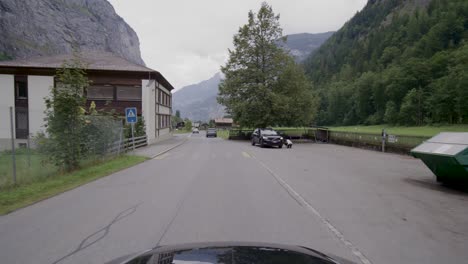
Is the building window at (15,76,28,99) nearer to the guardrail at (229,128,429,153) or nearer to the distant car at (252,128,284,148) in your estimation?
the distant car at (252,128,284,148)

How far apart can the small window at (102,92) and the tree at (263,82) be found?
14.9 metres

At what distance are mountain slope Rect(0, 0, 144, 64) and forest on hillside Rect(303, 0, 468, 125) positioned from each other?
7589 centimetres

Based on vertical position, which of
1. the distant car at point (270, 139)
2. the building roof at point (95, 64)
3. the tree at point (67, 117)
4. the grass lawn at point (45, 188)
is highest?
the building roof at point (95, 64)

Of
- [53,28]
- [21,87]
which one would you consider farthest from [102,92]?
[53,28]

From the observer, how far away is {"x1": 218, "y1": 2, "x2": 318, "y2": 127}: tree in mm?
40469

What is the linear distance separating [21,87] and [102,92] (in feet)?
30.5

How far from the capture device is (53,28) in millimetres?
94562

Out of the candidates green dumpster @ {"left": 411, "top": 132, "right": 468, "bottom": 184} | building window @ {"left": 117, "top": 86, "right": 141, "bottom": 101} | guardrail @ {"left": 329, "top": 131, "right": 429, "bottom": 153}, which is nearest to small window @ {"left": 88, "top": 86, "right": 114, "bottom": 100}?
building window @ {"left": 117, "top": 86, "right": 141, "bottom": 101}

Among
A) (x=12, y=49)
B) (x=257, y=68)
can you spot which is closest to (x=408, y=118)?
(x=257, y=68)

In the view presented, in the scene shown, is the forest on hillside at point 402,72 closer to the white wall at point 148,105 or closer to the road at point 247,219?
the white wall at point 148,105

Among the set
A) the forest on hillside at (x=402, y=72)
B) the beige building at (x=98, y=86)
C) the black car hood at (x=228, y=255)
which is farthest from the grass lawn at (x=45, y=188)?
the forest on hillside at (x=402, y=72)

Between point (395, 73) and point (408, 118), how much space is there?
15049 millimetres

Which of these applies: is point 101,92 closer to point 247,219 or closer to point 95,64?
point 95,64

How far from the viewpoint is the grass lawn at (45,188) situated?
25.1 feet
